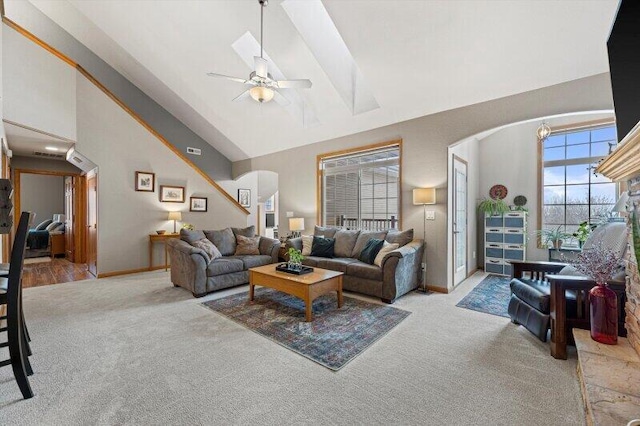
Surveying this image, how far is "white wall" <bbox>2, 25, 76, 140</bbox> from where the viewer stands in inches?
164

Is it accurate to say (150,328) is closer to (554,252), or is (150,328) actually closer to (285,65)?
(285,65)

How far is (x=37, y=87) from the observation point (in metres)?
4.46

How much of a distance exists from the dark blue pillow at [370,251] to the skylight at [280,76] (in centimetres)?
278

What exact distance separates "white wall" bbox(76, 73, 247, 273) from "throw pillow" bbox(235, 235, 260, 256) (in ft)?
6.88

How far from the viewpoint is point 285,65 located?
192 inches

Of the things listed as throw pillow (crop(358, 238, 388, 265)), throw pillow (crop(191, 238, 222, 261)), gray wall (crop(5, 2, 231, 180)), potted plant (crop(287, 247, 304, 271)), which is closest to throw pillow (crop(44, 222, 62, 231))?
gray wall (crop(5, 2, 231, 180))

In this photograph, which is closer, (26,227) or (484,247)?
(26,227)

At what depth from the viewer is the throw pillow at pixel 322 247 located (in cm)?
486

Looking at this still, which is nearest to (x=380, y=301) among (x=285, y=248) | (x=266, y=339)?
(x=266, y=339)

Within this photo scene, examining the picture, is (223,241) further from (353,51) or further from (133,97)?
(133,97)

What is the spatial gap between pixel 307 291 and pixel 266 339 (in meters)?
0.66

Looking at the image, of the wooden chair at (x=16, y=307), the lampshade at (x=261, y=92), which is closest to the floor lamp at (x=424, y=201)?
the lampshade at (x=261, y=92)

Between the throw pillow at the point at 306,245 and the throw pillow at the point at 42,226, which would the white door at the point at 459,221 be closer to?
the throw pillow at the point at 306,245

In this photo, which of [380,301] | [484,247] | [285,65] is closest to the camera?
[380,301]
